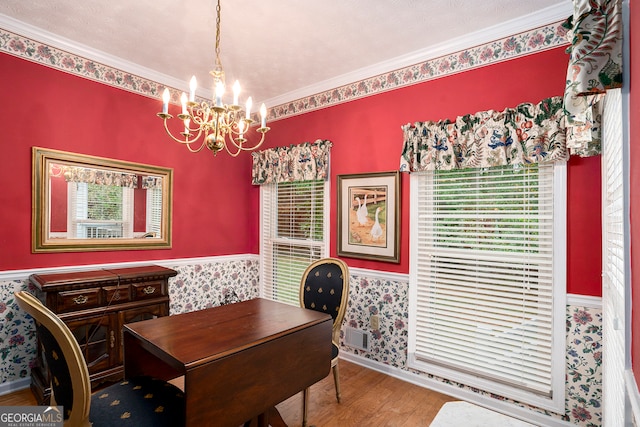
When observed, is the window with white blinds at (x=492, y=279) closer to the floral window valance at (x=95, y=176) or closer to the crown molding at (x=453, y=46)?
the crown molding at (x=453, y=46)

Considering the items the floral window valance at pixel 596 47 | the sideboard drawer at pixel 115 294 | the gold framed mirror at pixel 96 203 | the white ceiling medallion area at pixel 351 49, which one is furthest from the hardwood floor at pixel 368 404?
the white ceiling medallion area at pixel 351 49

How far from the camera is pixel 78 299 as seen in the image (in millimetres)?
2398

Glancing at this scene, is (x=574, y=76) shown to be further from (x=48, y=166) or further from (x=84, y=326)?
(x=48, y=166)

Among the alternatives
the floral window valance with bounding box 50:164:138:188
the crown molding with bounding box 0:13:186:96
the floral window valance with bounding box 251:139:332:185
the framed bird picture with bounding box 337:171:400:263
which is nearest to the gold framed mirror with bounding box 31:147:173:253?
the floral window valance with bounding box 50:164:138:188

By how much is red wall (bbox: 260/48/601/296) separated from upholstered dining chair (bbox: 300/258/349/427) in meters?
0.57

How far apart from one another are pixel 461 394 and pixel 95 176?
136 inches

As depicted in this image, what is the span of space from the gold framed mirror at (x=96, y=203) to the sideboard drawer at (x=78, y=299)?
0.51 metres

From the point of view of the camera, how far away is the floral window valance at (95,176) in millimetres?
2691

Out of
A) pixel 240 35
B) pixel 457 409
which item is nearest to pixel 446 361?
pixel 457 409

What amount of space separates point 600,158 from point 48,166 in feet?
12.7

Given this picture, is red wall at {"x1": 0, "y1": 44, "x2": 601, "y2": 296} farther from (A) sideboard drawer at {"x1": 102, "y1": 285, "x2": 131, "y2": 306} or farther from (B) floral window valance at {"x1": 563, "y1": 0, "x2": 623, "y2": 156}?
(B) floral window valance at {"x1": 563, "y1": 0, "x2": 623, "y2": 156}

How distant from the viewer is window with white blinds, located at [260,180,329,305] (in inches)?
138

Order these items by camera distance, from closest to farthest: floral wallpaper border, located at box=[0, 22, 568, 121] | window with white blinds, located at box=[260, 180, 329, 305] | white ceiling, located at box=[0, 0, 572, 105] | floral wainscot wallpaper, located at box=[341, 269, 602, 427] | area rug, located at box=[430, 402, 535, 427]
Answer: area rug, located at box=[430, 402, 535, 427] → floral wainscot wallpaper, located at box=[341, 269, 602, 427] → white ceiling, located at box=[0, 0, 572, 105] → floral wallpaper border, located at box=[0, 22, 568, 121] → window with white blinds, located at box=[260, 180, 329, 305]

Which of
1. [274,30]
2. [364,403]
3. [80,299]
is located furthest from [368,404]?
[274,30]
